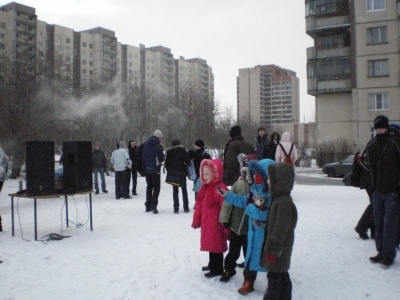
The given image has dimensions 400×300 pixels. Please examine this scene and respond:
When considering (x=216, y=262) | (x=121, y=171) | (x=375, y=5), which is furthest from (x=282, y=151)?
(x=375, y=5)

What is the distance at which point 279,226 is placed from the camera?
3.98m

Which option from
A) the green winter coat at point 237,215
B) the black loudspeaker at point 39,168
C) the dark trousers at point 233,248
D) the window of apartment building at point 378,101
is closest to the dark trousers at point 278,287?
the green winter coat at point 237,215

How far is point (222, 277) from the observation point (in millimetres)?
5090

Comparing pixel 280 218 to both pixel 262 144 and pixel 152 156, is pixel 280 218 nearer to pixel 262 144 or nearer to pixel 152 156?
pixel 152 156

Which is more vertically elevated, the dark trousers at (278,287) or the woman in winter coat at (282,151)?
the woman in winter coat at (282,151)

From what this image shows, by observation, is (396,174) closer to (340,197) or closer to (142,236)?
(142,236)

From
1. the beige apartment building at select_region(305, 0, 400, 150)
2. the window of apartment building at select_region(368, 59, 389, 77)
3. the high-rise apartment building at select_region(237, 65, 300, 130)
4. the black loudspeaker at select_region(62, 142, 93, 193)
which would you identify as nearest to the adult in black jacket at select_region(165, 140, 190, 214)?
the black loudspeaker at select_region(62, 142, 93, 193)

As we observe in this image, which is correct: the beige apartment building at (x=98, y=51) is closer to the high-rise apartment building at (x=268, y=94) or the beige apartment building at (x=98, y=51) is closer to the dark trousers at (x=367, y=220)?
the high-rise apartment building at (x=268, y=94)

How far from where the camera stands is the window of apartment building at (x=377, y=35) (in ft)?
122

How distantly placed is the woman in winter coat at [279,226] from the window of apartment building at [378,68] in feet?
125

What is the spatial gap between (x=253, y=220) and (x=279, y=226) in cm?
55

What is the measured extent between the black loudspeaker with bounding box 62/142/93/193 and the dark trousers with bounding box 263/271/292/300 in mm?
5053

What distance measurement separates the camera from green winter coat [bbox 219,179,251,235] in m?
4.93

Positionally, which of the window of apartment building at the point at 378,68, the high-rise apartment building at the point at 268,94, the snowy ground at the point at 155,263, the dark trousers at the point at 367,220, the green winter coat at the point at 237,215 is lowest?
the snowy ground at the point at 155,263
